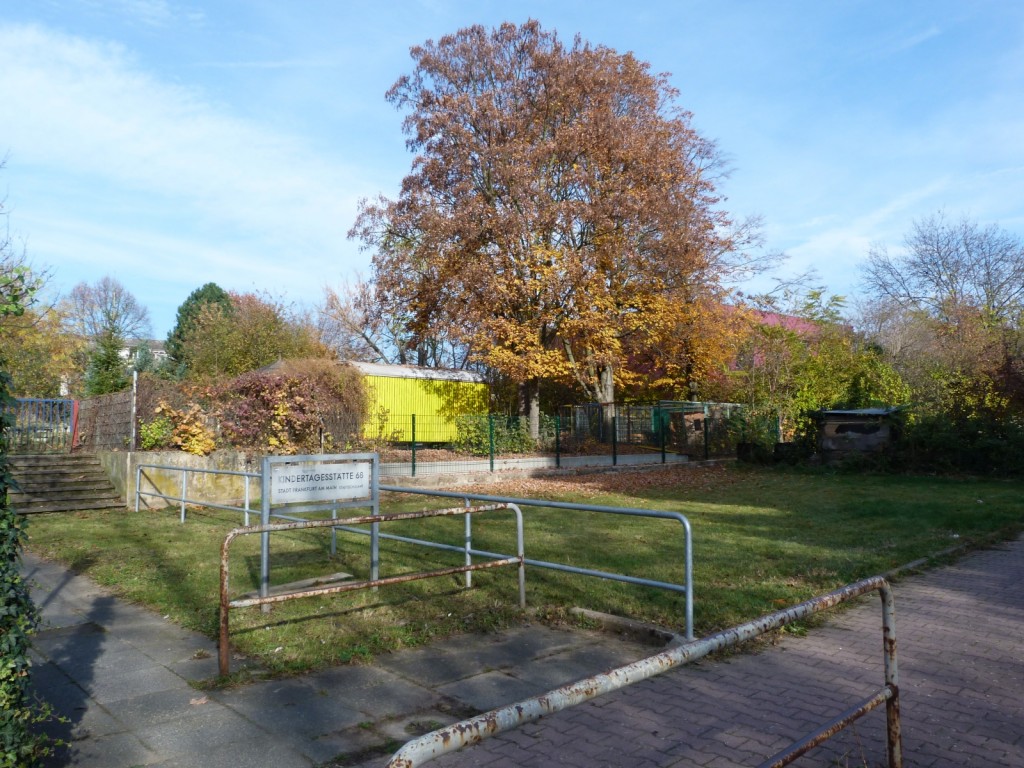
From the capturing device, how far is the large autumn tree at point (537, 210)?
78.3 feet

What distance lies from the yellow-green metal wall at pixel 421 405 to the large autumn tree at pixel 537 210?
214 cm

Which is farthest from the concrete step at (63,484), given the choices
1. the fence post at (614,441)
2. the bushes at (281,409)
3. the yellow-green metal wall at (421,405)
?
the fence post at (614,441)

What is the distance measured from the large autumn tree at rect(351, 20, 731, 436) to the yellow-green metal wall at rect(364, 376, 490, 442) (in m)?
2.14

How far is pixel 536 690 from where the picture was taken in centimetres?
493

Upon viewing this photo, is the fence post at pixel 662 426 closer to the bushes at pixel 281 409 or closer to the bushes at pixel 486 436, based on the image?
the bushes at pixel 486 436

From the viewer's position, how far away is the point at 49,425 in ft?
59.6

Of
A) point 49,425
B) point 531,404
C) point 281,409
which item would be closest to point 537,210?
point 531,404

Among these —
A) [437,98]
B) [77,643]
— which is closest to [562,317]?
[437,98]

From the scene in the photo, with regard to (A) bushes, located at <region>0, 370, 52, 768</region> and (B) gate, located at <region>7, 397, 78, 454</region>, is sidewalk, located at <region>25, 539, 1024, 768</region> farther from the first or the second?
(B) gate, located at <region>7, 397, 78, 454</region>

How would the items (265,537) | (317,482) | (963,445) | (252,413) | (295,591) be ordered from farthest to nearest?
(963,445), (252,413), (317,482), (265,537), (295,591)

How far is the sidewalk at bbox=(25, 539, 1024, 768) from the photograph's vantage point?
400 centimetres

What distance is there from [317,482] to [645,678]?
519 centimetres

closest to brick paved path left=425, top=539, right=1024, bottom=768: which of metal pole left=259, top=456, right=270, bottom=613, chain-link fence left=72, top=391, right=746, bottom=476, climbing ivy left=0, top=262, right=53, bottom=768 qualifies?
climbing ivy left=0, top=262, right=53, bottom=768

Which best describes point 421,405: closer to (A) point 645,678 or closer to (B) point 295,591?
(B) point 295,591
